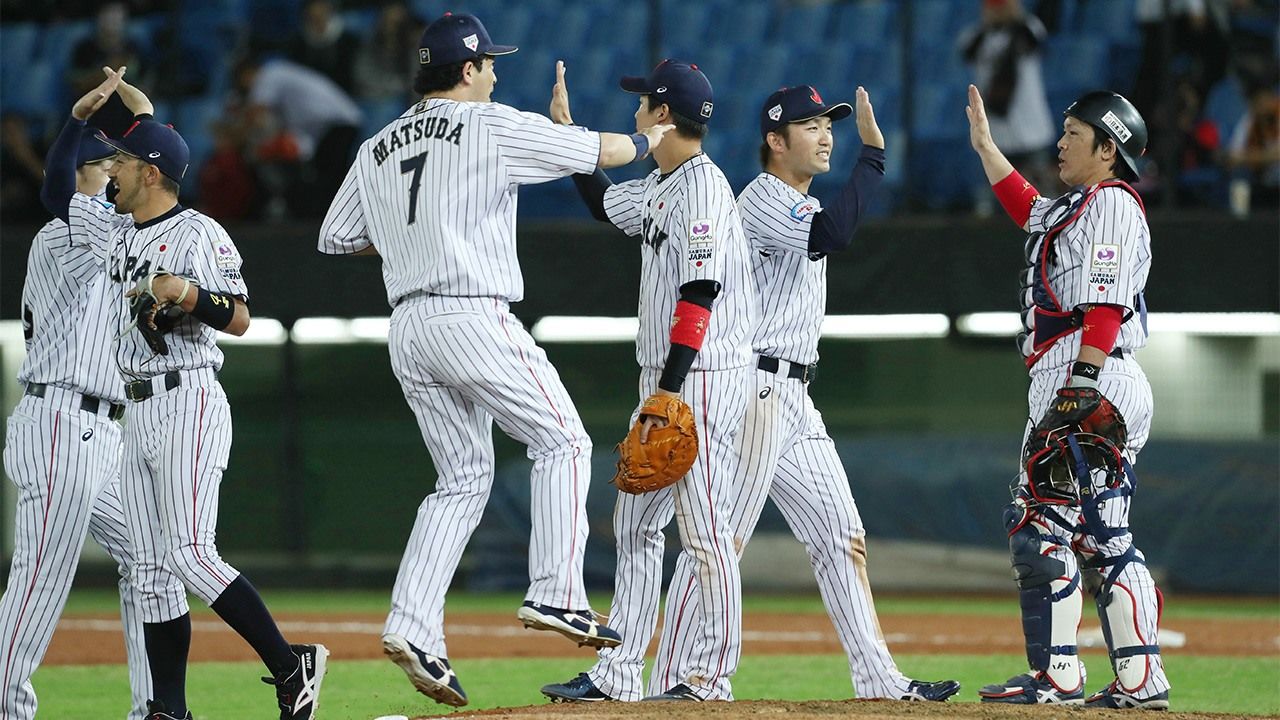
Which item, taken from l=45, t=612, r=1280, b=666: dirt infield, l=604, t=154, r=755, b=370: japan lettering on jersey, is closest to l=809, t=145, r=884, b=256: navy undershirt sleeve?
l=604, t=154, r=755, b=370: japan lettering on jersey

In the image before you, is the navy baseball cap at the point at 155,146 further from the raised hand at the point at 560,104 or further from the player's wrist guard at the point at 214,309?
the raised hand at the point at 560,104

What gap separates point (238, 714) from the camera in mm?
6641

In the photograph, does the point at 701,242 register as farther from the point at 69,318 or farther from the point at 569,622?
the point at 69,318

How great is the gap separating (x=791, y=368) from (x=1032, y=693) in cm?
139

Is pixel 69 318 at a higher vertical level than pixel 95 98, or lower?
lower

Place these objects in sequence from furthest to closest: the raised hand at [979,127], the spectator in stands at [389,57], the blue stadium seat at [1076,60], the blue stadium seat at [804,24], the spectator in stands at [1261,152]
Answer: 1. the blue stadium seat at [804,24]
2. the spectator in stands at [389,57]
3. the blue stadium seat at [1076,60]
4. the spectator in stands at [1261,152]
5. the raised hand at [979,127]

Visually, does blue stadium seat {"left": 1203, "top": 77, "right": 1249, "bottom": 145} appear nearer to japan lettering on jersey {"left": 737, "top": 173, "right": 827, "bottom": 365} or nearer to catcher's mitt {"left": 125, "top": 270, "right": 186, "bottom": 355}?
japan lettering on jersey {"left": 737, "top": 173, "right": 827, "bottom": 365}

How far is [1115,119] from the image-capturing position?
588cm

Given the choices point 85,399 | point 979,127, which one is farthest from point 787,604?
point 85,399

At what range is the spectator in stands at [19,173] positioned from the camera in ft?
41.3

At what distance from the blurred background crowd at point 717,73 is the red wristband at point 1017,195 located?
17.1 feet

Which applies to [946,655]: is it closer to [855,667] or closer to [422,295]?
[855,667]

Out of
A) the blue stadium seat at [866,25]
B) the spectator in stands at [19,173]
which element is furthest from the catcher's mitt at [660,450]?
the spectator in stands at [19,173]

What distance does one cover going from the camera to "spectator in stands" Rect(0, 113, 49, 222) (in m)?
12.6
